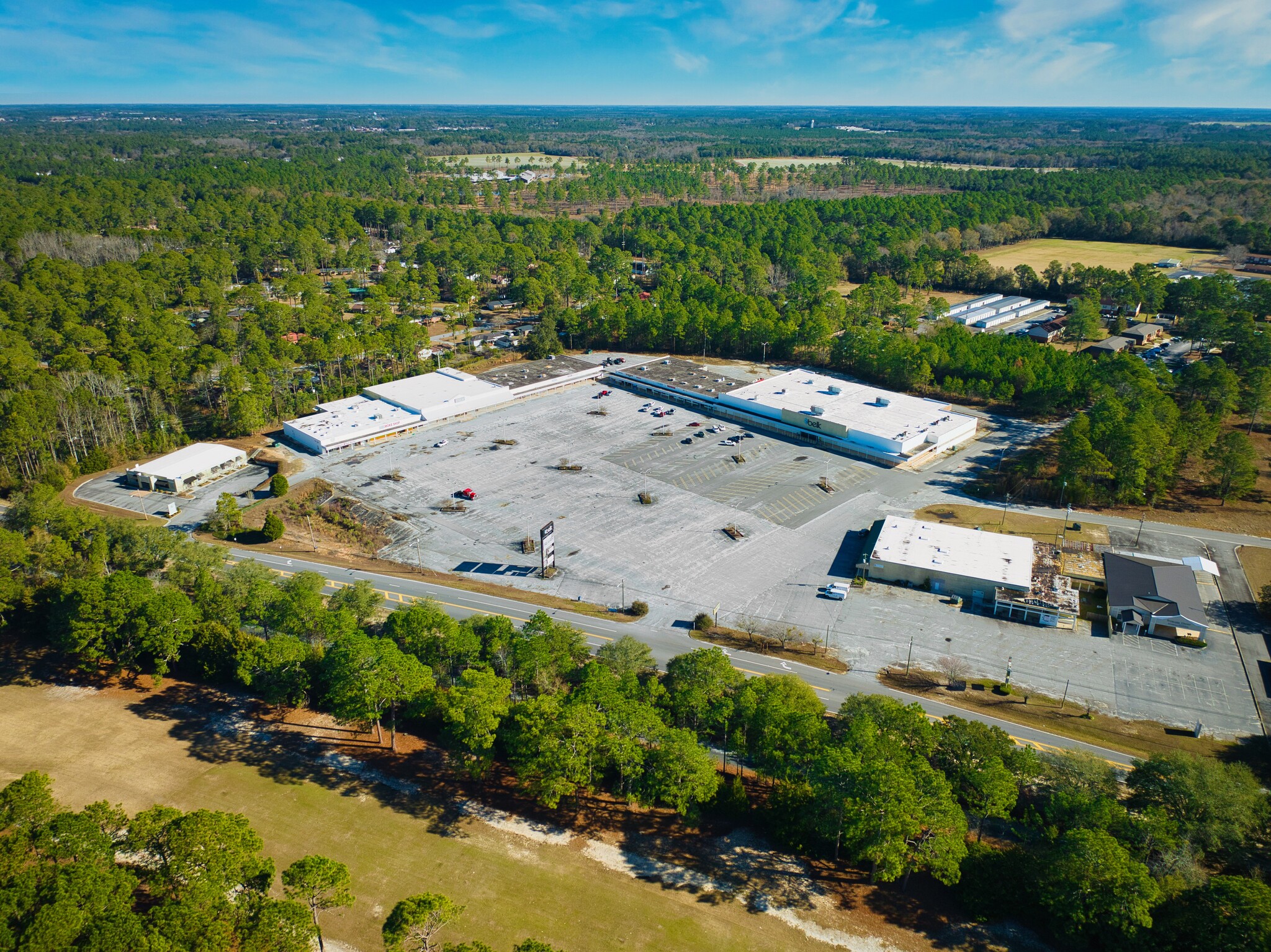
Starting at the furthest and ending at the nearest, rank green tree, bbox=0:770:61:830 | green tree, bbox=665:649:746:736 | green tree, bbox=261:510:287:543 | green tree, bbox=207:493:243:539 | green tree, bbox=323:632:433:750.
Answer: green tree, bbox=207:493:243:539, green tree, bbox=261:510:287:543, green tree, bbox=323:632:433:750, green tree, bbox=665:649:746:736, green tree, bbox=0:770:61:830

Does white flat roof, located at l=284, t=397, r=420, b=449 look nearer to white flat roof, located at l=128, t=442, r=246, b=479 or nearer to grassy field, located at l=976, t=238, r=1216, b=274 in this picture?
white flat roof, located at l=128, t=442, r=246, b=479

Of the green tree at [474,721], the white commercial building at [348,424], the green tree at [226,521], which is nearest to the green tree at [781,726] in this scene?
the green tree at [474,721]

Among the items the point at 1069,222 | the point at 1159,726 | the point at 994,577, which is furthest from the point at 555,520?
the point at 1069,222

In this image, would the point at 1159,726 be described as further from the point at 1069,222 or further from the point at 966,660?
the point at 1069,222

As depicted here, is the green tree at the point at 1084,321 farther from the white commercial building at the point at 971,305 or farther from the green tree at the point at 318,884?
the green tree at the point at 318,884

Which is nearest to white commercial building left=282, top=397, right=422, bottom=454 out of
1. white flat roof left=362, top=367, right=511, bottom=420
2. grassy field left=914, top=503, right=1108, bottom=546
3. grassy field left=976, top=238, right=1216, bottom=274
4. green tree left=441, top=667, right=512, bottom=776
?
white flat roof left=362, top=367, right=511, bottom=420
